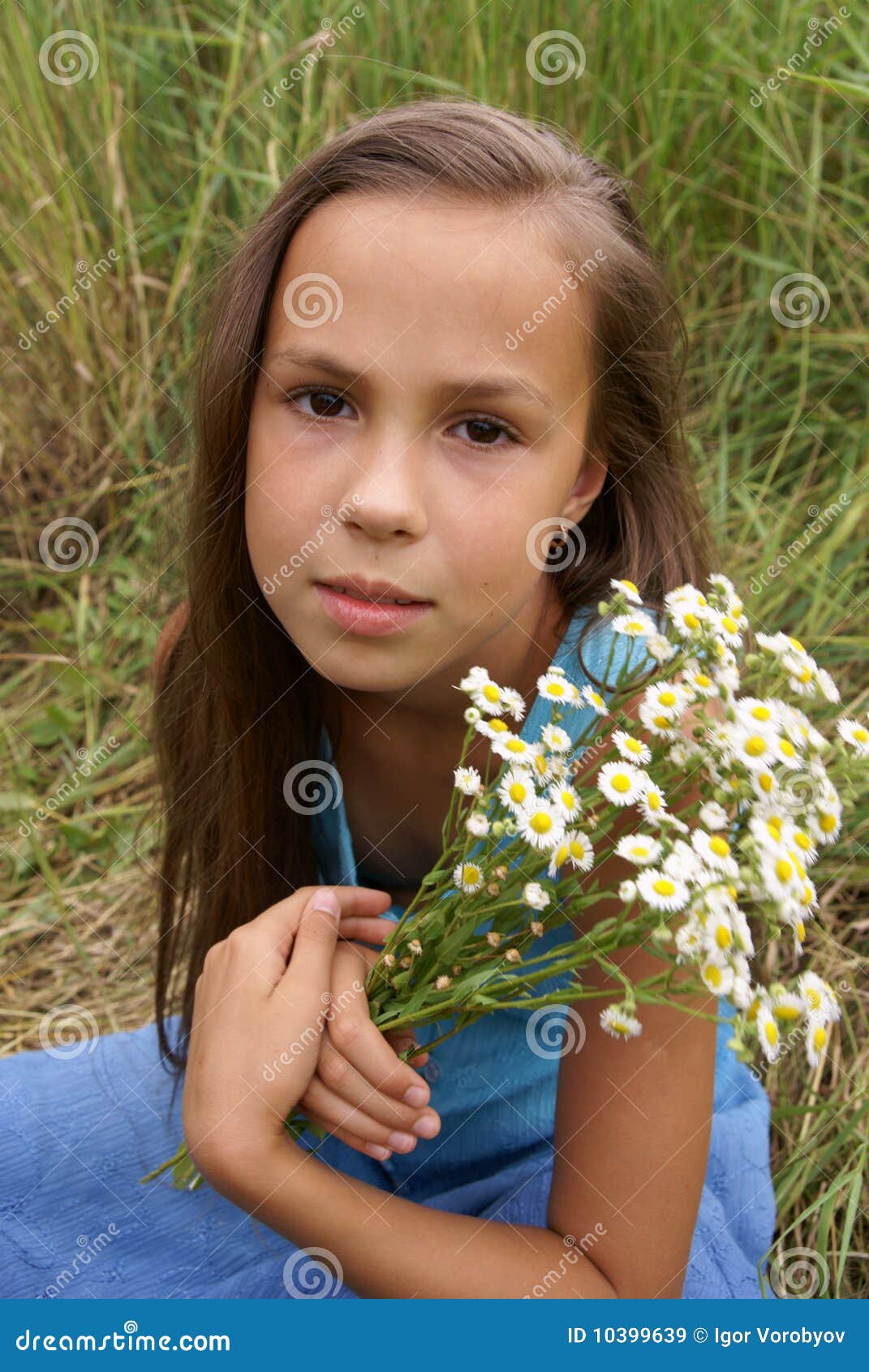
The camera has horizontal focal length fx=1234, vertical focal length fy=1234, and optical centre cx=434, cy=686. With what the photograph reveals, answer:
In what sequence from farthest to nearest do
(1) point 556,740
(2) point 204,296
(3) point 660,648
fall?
1. (2) point 204,296
2. (3) point 660,648
3. (1) point 556,740

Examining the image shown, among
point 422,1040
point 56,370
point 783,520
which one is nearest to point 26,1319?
point 422,1040

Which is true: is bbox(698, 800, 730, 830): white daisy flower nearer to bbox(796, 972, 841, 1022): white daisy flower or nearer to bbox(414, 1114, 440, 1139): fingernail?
bbox(796, 972, 841, 1022): white daisy flower

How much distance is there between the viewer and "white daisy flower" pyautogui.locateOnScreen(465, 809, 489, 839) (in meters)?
0.76

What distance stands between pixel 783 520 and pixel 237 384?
100cm

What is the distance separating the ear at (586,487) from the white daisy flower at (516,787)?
465mm

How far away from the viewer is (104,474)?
2.22 m

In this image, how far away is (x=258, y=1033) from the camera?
96 cm

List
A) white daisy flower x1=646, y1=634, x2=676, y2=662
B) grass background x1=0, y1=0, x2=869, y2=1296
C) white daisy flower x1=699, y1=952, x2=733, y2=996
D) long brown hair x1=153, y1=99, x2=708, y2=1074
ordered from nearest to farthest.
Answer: white daisy flower x1=699, y1=952, x2=733, y2=996 < white daisy flower x1=646, y1=634, x2=676, y2=662 < long brown hair x1=153, y1=99, x2=708, y2=1074 < grass background x1=0, y1=0, x2=869, y2=1296

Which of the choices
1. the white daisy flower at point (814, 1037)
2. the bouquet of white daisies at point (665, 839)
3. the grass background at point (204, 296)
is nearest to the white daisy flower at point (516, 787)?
the bouquet of white daisies at point (665, 839)

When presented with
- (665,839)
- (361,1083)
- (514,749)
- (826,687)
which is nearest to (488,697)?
(514,749)

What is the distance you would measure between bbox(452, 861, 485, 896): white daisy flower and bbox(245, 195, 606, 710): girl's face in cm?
28

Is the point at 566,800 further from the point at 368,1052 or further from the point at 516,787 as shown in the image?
the point at 368,1052

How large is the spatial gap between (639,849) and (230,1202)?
2.41 ft

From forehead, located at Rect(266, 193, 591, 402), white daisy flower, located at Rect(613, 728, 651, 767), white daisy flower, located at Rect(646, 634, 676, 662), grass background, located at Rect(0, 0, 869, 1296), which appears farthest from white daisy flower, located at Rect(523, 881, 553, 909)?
grass background, located at Rect(0, 0, 869, 1296)
